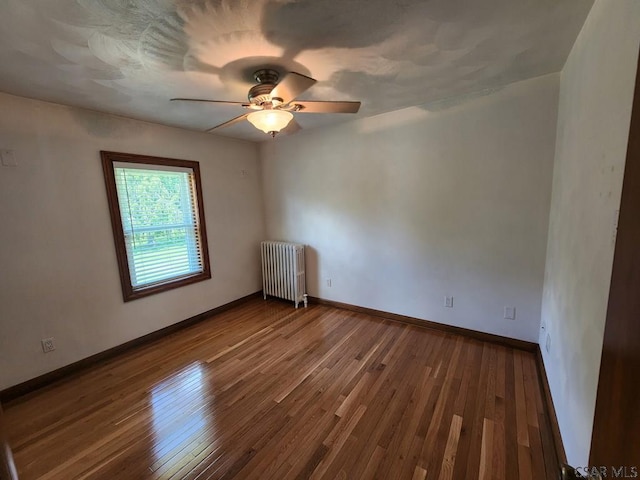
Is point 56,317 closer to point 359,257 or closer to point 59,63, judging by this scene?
point 59,63

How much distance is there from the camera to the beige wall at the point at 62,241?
2119 millimetres

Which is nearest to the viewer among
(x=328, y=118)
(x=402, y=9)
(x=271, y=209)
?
(x=402, y=9)

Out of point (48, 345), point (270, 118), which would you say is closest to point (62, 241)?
point (48, 345)

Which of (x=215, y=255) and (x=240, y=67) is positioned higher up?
(x=240, y=67)

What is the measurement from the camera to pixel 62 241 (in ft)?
7.75

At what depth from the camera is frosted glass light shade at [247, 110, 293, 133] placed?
177 centimetres

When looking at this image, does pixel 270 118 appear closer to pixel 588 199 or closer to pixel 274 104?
pixel 274 104

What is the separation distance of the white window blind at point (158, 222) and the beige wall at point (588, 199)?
3.49m

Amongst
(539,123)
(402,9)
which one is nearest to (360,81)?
(402,9)

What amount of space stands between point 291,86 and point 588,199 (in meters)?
1.66

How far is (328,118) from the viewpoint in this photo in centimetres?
301

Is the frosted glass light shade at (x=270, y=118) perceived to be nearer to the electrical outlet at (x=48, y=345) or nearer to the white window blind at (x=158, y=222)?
the white window blind at (x=158, y=222)

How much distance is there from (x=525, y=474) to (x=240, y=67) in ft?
9.53

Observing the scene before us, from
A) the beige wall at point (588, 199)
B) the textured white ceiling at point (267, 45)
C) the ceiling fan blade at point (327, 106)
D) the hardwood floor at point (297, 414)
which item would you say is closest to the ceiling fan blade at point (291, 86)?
the ceiling fan blade at point (327, 106)
